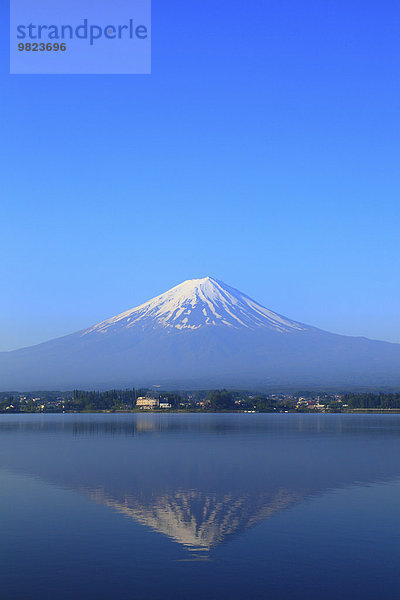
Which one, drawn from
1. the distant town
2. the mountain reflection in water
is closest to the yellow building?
the distant town

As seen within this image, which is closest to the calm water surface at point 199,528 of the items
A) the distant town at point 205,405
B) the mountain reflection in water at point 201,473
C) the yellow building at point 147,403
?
the mountain reflection in water at point 201,473

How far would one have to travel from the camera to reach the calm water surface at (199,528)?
18.7 m

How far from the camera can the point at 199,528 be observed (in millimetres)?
25281

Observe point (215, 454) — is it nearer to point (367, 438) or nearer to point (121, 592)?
point (367, 438)

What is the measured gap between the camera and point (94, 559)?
2106 centimetres

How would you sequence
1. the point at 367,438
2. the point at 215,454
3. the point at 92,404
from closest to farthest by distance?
the point at 215,454, the point at 367,438, the point at 92,404

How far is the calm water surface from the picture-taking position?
61.4 ft

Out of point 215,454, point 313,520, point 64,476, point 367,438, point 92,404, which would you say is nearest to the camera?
point 313,520

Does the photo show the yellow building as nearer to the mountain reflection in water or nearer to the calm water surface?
the mountain reflection in water

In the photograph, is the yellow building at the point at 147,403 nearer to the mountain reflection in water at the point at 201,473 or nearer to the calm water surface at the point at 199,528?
the mountain reflection in water at the point at 201,473

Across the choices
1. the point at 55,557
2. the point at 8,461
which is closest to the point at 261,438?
the point at 8,461

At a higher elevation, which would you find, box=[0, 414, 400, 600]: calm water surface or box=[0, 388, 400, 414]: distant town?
box=[0, 414, 400, 600]: calm water surface

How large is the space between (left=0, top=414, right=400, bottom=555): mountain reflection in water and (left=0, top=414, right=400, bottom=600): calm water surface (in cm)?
12

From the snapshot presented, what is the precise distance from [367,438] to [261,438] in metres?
10.9
